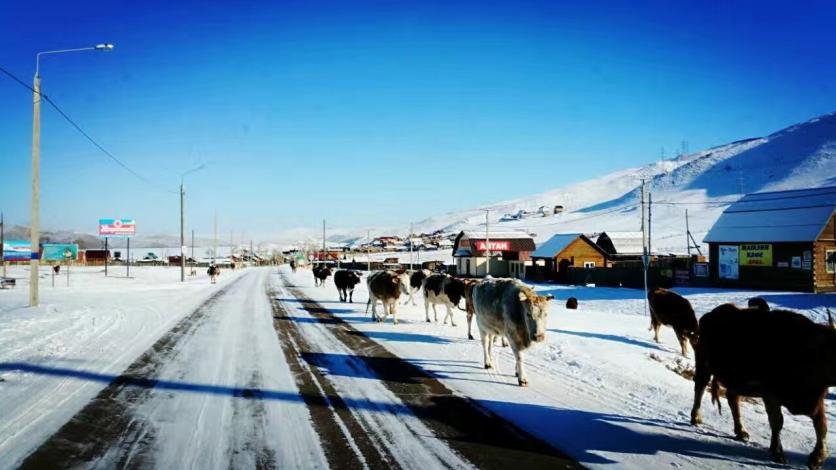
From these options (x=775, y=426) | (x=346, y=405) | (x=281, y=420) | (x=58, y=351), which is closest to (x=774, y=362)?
(x=775, y=426)

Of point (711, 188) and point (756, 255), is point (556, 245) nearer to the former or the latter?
point (756, 255)

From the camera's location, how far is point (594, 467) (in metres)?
5.13

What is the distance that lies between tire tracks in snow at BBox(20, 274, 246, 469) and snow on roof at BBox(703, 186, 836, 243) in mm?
37780

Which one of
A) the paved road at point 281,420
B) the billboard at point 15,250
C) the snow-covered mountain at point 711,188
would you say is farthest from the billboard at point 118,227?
the snow-covered mountain at point 711,188

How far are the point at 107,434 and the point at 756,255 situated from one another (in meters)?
39.5

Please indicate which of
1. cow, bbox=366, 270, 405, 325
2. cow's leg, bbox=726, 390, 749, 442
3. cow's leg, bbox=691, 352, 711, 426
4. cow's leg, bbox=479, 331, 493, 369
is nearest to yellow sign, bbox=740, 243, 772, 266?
cow, bbox=366, 270, 405, 325

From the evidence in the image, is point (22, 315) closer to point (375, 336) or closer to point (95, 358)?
point (95, 358)

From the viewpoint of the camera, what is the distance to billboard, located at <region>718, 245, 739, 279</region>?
1422 inches

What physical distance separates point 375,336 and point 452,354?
3121mm

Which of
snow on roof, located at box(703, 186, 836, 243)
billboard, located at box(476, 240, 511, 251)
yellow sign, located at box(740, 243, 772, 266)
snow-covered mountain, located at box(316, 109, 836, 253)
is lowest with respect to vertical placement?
yellow sign, located at box(740, 243, 772, 266)

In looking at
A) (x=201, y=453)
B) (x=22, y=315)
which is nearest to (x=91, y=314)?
(x=22, y=315)

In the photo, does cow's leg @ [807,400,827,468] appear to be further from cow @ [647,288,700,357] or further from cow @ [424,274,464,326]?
cow @ [424,274,464,326]

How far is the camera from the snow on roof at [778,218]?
1302 inches

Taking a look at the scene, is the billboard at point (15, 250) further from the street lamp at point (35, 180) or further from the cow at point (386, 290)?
the cow at point (386, 290)
